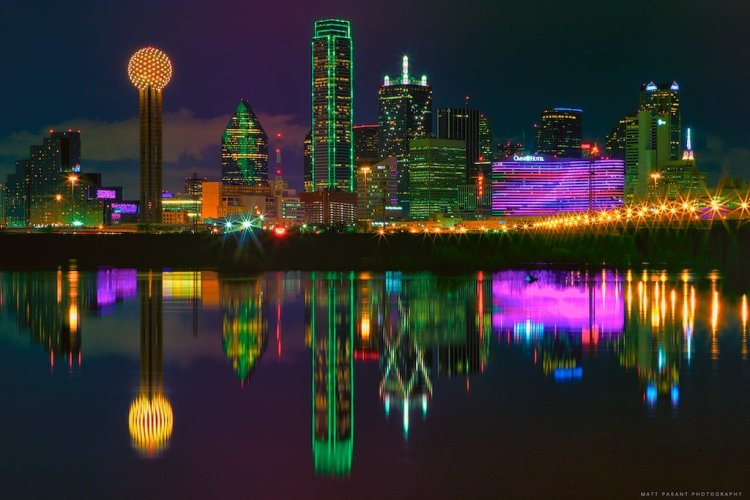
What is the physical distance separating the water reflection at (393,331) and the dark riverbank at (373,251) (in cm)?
2291

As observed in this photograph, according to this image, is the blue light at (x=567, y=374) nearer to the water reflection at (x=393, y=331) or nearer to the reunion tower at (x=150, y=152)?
the water reflection at (x=393, y=331)

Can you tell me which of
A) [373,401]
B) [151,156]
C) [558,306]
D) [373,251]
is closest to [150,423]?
[373,401]

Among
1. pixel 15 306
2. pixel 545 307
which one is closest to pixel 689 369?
pixel 545 307

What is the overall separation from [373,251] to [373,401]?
82853 mm

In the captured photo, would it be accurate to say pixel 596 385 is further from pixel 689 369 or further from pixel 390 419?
pixel 390 419

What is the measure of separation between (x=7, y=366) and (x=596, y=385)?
15.1 metres

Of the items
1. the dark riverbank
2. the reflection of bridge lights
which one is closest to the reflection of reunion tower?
the reflection of bridge lights

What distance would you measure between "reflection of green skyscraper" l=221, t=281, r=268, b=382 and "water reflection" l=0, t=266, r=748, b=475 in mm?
57

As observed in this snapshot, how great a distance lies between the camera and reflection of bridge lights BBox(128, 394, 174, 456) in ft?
56.1

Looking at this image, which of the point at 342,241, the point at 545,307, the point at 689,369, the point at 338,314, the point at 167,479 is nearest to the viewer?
the point at 167,479

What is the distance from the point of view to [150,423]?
1877 cm

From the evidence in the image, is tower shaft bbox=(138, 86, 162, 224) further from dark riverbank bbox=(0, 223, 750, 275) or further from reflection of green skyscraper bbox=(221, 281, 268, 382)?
reflection of green skyscraper bbox=(221, 281, 268, 382)

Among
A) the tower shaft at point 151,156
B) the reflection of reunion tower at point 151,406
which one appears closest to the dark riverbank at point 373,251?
the reflection of reunion tower at point 151,406

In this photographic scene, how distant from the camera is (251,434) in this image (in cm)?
1788
